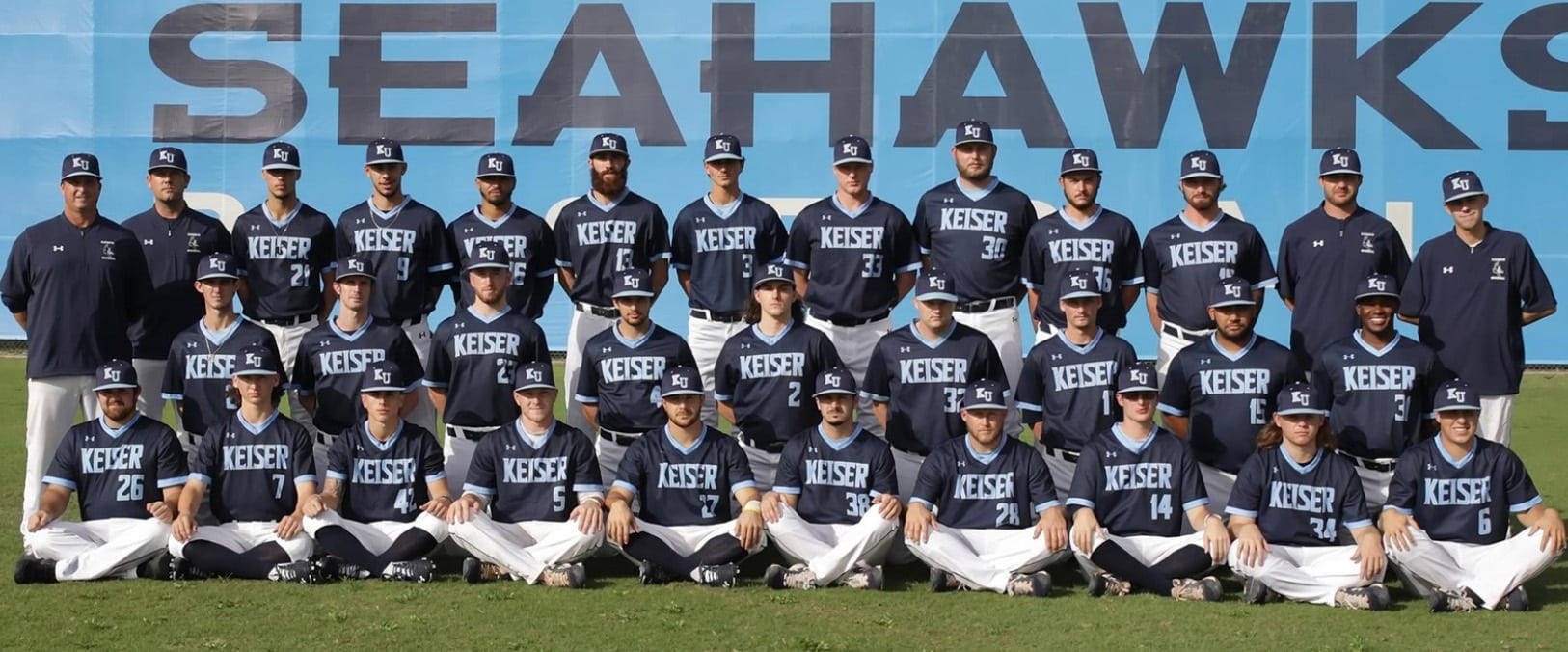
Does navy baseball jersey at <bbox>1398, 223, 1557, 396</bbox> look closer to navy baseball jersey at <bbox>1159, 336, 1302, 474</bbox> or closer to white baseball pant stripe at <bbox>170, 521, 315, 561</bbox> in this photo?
navy baseball jersey at <bbox>1159, 336, 1302, 474</bbox>

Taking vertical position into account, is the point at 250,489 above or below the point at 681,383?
below

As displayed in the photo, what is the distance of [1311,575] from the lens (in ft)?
26.9

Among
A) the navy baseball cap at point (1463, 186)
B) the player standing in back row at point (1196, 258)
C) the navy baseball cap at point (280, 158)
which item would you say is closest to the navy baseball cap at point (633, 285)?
the navy baseball cap at point (280, 158)

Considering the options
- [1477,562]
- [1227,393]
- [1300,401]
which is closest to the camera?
[1477,562]

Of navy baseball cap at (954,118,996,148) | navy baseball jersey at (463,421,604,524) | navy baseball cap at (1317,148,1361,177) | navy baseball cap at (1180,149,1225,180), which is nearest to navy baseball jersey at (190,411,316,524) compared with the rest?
navy baseball jersey at (463,421,604,524)

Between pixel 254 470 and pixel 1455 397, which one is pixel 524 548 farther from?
pixel 1455 397

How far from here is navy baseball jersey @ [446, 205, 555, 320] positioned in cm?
1035

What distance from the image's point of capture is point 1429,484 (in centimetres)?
838

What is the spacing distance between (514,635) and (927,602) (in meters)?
2.14

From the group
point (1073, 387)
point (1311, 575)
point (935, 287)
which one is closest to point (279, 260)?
point (935, 287)

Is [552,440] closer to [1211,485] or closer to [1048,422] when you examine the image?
[1048,422]

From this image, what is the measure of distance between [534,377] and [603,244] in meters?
1.57

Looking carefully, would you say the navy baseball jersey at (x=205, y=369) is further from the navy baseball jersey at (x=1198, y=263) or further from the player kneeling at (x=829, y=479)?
the navy baseball jersey at (x=1198, y=263)

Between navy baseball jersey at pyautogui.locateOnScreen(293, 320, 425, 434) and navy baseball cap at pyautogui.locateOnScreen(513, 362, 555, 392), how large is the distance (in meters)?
0.92
